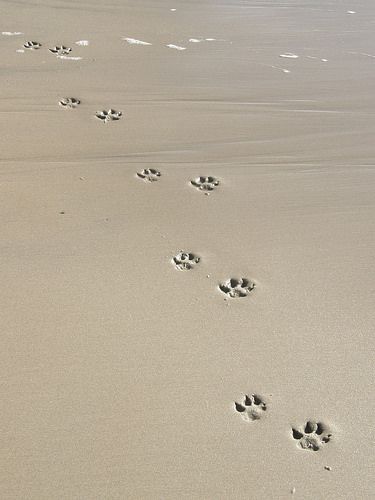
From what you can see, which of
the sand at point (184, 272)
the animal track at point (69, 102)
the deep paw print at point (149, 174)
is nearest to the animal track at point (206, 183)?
the sand at point (184, 272)

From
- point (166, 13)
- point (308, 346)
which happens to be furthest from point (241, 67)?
point (308, 346)

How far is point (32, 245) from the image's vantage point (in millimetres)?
3176

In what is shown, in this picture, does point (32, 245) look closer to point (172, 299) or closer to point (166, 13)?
point (172, 299)

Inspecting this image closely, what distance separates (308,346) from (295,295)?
0.32 m

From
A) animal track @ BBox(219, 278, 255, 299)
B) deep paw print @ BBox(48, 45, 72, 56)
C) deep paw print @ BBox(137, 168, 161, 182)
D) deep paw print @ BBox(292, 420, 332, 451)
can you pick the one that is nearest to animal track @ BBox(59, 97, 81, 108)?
deep paw print @ BBox(48, 45, 72, 56)

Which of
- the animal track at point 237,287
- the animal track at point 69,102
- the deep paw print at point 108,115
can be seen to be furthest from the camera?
the animal track at point 69,102

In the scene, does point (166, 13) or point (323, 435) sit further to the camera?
point (166, 13)

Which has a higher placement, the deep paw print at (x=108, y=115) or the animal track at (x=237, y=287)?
the deep paw print at (x=108, y=115)

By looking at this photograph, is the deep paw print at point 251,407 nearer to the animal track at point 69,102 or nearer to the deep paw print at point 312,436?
the deep paw print at point 312,436

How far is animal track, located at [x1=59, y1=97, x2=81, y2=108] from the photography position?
4434 millimetres

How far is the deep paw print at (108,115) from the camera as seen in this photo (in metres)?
4.32

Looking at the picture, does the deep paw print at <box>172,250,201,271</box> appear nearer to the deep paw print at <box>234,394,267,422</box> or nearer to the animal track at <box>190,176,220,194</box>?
the animal track at <box>190,176,220,194</box>

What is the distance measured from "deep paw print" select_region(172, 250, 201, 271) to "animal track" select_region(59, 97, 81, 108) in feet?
5.74

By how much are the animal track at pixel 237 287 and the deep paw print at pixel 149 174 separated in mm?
961
